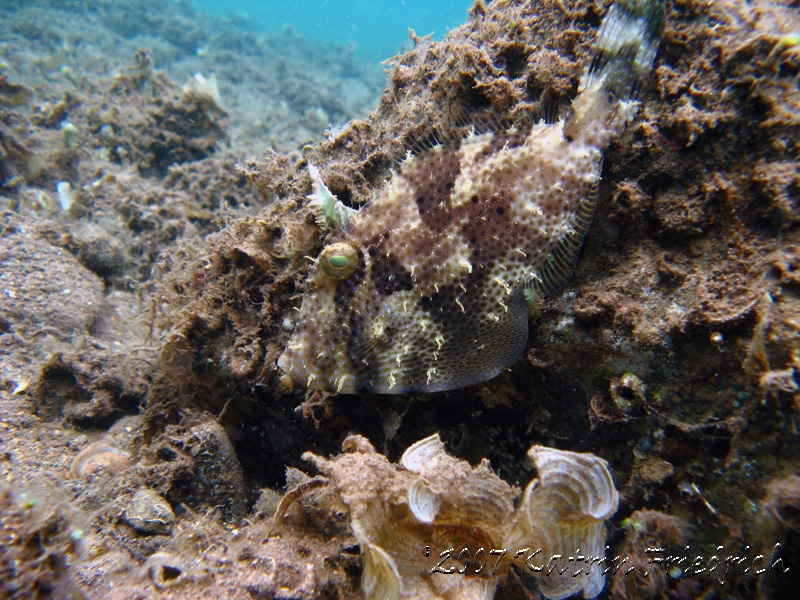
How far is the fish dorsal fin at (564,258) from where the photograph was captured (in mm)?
A: 2650

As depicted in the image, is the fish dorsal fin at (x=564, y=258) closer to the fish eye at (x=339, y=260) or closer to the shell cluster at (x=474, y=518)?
the shell cluster at (x=474, y=518)

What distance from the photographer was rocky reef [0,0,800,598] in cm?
199

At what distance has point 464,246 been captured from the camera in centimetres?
266

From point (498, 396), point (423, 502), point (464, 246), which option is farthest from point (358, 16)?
point (423, 502)

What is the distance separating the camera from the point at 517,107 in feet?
10.00

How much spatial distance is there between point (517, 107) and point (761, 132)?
1.50m

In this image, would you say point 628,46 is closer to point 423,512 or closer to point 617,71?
point 617,71

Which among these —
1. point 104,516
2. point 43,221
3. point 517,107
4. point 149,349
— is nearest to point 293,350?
point 104,516

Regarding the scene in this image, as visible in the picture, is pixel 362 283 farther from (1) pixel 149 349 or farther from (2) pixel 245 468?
(1) pixel 149 349

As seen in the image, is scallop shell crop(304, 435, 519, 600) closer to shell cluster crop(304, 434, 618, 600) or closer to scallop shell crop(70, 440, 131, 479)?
shell cluster crop(304, 434, 618, 600)

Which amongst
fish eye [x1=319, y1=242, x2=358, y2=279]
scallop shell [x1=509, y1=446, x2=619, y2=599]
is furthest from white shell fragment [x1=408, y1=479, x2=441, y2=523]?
fish eye [x1=319, y1=242, x2=358, y2=279]

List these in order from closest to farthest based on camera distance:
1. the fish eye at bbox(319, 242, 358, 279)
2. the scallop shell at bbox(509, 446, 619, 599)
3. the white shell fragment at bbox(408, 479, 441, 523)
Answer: the white shell fragment at bbox(408, 479, 441, 523)
the scallop shell at bbox(509, 446, 619, 599)
the fish eye at bbox(319, 242, 358, 279)

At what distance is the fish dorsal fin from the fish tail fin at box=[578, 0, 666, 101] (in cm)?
71

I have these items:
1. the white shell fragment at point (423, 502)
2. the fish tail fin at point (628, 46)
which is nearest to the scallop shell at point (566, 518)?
the white shell fragment at point (423, 502)
